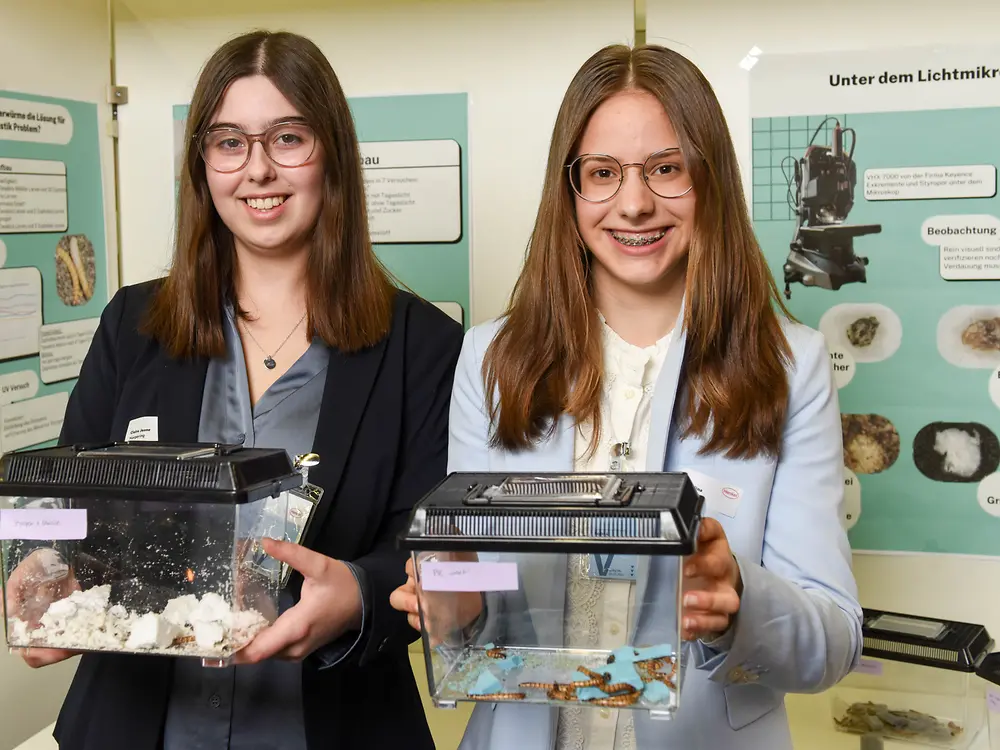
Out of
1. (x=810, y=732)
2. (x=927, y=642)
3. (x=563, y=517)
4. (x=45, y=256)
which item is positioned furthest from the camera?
(x=45, y=256)

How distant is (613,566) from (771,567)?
362 mm

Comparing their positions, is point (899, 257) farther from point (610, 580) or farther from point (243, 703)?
point (243, 703)

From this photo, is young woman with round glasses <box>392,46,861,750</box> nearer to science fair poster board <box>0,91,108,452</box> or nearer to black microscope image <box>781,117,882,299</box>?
black microscope image <box>781,117,882,299</box>

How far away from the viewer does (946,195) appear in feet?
7.93

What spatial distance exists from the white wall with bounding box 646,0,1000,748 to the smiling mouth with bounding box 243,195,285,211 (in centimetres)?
113

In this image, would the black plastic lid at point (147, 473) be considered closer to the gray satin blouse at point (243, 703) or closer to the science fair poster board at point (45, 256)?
the gray satin blouse at point (243, 703)

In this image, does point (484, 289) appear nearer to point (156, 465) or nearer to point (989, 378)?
point (989, 378)

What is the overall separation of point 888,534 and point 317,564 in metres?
1.50

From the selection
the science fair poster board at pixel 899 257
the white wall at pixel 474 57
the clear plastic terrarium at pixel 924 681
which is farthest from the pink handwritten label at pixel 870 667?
the white wall at pixel 474 57

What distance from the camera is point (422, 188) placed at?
2703mm

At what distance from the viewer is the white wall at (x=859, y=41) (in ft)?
7.89

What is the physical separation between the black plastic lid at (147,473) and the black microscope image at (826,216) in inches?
57.7

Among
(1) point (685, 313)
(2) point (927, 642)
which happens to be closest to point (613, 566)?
(1) point (685, 313)

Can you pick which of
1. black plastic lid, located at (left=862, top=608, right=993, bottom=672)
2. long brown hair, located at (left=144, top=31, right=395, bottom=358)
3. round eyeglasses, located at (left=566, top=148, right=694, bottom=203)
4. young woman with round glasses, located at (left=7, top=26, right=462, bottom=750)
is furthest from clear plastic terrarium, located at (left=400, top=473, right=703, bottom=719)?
black plastic lid, located at (left=862, top=608, right=993, bottom=672)
